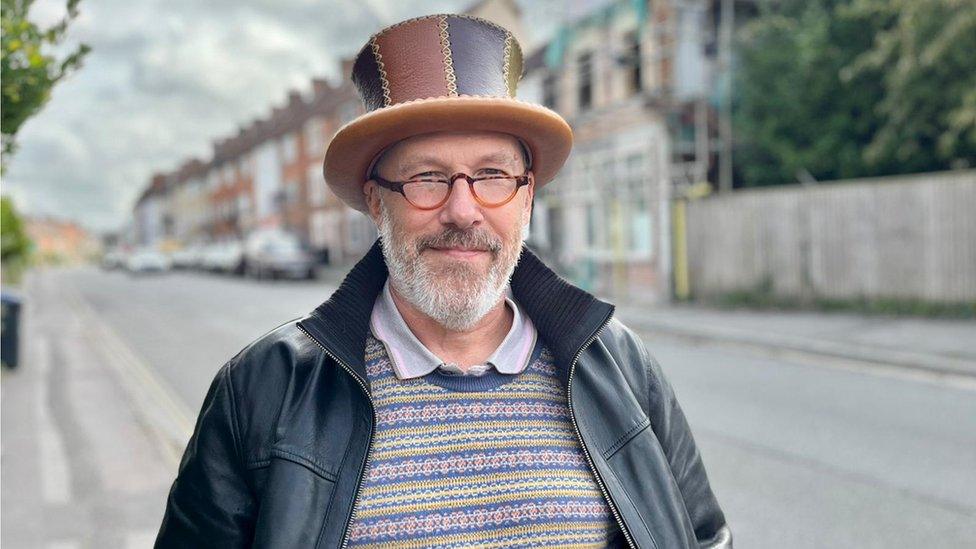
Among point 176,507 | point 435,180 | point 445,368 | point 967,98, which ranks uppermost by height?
point 967,98

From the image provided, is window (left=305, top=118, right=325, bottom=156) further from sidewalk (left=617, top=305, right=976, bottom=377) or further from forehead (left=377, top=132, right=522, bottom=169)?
forehead (left=377, top=132, right=522, bottom=169)

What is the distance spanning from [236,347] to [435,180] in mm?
10844

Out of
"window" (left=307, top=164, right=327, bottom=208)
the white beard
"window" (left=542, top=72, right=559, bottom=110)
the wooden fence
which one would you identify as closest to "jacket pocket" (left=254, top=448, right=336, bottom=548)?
the white beard

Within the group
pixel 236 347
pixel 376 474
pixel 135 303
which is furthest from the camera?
pixel 135 303

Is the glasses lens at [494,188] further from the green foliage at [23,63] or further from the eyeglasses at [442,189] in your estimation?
the green foliage at [23,63]

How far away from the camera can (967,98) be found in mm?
12641

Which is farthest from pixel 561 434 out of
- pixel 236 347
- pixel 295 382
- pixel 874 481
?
pixel 236 347

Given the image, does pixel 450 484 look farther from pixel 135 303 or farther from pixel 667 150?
pixel 135 303

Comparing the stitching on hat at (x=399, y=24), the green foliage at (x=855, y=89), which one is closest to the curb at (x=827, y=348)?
the green foliage at (x=855, y=89)

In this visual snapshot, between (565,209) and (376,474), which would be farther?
(565,209)

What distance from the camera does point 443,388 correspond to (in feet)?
6.05

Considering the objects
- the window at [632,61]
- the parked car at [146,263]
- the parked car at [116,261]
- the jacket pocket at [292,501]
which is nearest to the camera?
the jacket pocket at [292,501]

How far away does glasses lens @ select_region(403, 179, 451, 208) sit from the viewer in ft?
6.19

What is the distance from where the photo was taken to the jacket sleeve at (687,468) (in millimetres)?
1946
